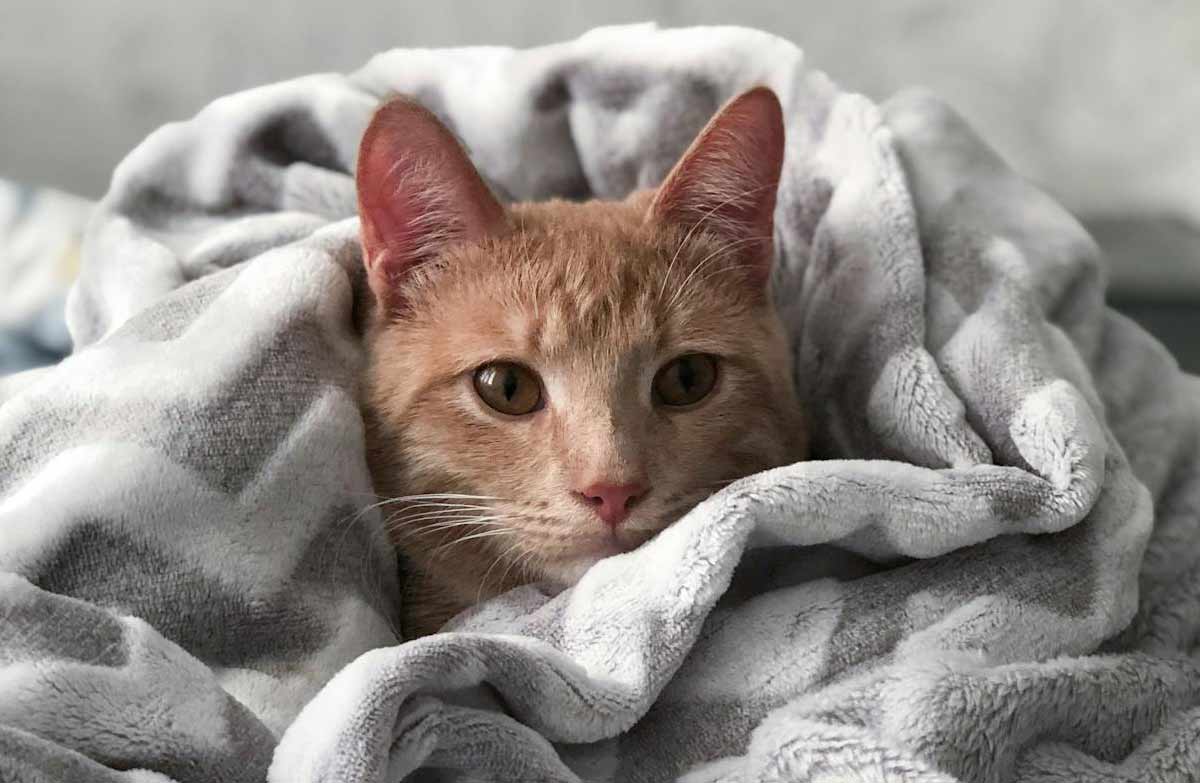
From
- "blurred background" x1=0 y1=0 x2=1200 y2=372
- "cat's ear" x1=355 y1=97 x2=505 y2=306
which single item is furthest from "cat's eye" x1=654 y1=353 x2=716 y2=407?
"blurred background" x1=0 y1=0 x2=1200 y2=372

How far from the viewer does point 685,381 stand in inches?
46.8

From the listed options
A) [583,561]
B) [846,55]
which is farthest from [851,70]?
[583,561]

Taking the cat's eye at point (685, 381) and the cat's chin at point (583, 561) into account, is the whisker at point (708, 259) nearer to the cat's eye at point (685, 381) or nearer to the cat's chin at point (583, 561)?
the cat's eye at point (685, 381)

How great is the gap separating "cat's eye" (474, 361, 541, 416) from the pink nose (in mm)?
147

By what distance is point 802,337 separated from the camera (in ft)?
4.59

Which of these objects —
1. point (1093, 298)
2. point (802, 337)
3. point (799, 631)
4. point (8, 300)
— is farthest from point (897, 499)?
point (8, 300)

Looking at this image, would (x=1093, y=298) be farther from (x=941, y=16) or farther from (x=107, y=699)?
(x=107, y=699)

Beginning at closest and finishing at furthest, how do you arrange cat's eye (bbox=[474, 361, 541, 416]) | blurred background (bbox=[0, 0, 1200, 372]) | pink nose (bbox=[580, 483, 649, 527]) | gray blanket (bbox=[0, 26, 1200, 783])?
gray blanket (bbox=[0, 26, 1200, 783]) < pink nose (bbox=[580, 483, 649, 527]) < cat's eye (bbox=[474, 361, 541, 416]) < blurred background (bbox=[0, 0, 1200, 372])

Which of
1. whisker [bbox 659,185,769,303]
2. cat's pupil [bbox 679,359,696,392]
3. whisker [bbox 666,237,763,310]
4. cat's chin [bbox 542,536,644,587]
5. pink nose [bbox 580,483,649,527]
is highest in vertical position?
whisker [bbox 659,185,769,303]

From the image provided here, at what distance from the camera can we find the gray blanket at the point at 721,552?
83 cm

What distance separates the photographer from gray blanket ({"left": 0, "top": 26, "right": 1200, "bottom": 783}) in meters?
Result: 0.83

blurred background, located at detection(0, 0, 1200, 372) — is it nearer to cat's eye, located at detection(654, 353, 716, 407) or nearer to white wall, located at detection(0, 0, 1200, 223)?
white wall, located at detection(0, 0, 1200, 223)

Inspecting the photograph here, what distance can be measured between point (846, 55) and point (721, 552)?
3.66ft

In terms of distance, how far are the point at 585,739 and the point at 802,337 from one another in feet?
2.21
